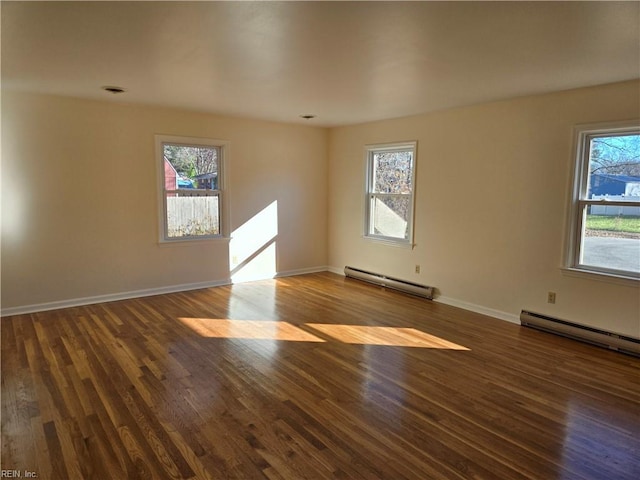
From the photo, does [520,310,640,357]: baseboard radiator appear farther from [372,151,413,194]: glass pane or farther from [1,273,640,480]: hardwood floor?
[372,151,413,194]: glass pane

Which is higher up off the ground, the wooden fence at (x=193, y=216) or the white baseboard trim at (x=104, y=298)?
the wooden fence at (x=193, y=216)

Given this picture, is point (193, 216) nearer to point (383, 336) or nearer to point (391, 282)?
point (391, 282)

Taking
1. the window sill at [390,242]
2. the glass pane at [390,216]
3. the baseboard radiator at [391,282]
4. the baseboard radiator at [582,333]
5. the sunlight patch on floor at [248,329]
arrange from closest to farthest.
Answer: the baseboard radiator at [582,333] → the sunlight patch on floor at [248,329] → the baseboard radiator at [391,282] → the window sill at [390,242] → the glass pane at [390,216]

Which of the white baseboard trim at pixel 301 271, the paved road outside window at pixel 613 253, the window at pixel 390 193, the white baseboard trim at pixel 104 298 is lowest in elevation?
the white baseboard trim at pixel 104 298

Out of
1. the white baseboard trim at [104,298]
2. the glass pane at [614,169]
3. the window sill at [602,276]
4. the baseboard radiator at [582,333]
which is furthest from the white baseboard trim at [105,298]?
the glass pane at [614,169]

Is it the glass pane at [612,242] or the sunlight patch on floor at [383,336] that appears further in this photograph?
the sunlight patch on floor at [383,336]

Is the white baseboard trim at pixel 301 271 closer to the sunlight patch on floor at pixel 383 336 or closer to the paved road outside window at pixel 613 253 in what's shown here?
the sunlight patch on floor at pixel 383 336

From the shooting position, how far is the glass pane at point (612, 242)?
12.1 feet

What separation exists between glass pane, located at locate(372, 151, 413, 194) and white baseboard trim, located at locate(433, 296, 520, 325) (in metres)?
1.55

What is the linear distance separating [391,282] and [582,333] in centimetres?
243

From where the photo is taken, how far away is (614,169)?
12.4ft

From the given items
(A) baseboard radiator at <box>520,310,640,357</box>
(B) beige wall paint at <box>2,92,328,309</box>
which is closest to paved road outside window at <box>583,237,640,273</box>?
(A) baseboard radiator at <box>520,310,640,357</box>

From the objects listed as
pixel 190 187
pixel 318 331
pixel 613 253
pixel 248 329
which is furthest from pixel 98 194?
pixel 613 253

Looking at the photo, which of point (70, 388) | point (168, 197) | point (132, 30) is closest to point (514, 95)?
point (132, 30)
